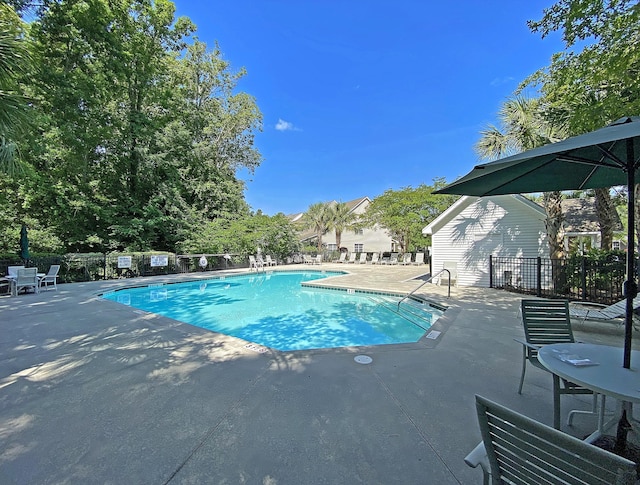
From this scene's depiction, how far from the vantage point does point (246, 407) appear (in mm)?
2707

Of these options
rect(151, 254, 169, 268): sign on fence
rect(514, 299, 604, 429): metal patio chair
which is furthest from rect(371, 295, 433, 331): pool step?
rect(151, 254, 169, 268): sign on fence

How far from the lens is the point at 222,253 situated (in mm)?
18625

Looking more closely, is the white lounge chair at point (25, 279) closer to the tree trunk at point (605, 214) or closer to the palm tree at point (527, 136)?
the palm tree at point (527, 136)

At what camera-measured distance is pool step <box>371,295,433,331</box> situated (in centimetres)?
739

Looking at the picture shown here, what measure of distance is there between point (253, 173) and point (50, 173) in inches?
553

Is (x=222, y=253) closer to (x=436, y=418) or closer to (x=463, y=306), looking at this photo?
(x=463, y=306)

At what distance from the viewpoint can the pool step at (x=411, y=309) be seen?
7.39 metres

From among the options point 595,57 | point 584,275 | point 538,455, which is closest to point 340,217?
point 584,275

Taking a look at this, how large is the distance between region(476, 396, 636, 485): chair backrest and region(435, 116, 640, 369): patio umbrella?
148 centimetres

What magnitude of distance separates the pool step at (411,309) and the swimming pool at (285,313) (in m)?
0.03

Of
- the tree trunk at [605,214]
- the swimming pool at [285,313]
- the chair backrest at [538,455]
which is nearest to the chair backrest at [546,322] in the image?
the chair backrest at [538,455]

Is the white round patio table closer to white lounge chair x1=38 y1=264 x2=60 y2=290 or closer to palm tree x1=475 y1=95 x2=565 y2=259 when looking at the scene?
palm tree x1=475 y1=95 x2=565 y2=259

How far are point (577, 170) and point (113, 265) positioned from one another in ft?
53.8

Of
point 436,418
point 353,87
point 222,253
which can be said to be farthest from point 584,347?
point 353,87
